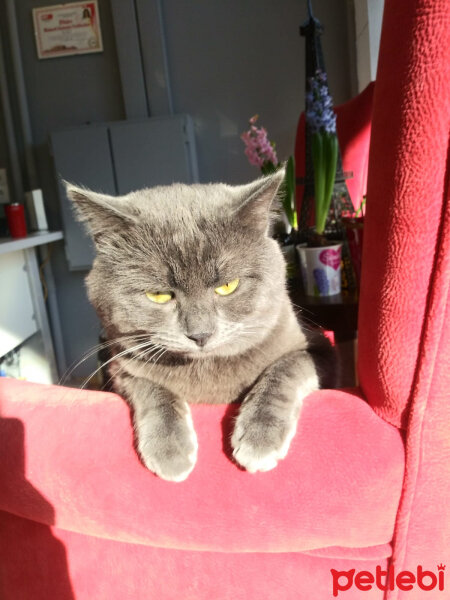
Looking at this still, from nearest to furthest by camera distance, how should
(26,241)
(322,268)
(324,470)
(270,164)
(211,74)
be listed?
(324,470)
(322,268)
(270,164)
(26,241)
(211,74)

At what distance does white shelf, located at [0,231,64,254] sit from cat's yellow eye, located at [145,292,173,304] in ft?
4.35

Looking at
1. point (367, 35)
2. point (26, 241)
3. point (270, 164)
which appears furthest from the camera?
point (26, 241)

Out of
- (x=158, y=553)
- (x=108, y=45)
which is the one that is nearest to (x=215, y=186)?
(x=158, y=553)

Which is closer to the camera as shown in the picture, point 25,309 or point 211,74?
point 25,309

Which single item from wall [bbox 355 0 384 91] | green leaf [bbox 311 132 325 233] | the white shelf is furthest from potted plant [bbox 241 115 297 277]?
the white shelf

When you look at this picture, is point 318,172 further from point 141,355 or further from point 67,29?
point 67,29

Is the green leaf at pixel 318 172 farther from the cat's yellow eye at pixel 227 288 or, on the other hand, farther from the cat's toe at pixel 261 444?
the cat's toe at pixel 261 444

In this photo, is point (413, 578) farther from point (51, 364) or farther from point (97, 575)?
point (51, 364)

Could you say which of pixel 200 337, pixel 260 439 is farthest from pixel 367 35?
pixel 260 439

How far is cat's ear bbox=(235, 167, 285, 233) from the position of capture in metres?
0.74

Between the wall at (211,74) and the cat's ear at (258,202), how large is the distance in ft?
6.13

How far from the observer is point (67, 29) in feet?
8.32

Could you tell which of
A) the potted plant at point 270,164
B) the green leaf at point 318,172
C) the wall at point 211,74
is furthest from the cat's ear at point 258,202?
the wall at point 211,74

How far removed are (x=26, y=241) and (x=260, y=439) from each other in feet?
6.02
